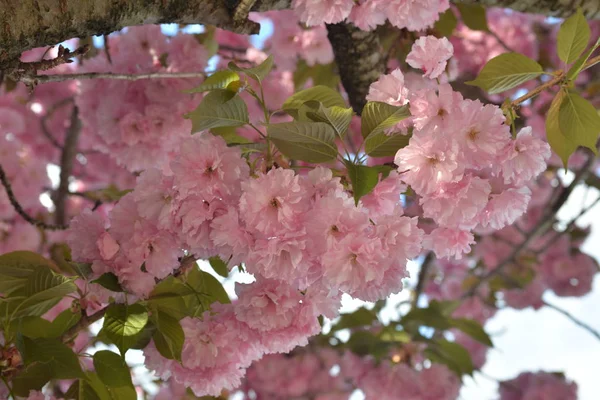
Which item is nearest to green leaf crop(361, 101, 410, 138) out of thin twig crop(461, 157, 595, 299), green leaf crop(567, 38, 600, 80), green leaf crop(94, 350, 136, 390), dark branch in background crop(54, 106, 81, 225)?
green leaf crop(567, 38, 600, 80)

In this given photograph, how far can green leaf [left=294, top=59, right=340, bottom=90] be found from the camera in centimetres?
191

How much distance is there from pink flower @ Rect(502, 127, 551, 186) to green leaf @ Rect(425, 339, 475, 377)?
117 centimetres

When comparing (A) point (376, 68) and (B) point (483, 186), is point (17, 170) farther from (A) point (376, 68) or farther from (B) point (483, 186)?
(B) point (483, 186)

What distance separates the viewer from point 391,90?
2.75 feet

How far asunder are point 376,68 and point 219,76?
0.54 metres

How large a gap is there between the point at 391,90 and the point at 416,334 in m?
1.26

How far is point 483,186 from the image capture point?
0.80m

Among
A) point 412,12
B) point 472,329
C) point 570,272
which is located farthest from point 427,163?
point 570,272

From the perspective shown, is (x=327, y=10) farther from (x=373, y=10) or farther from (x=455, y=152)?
(x=455, y=152)

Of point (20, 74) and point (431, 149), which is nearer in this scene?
point (431, 149)

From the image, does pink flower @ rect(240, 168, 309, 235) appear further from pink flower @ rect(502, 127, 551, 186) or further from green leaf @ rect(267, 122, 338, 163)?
pink flower @ rect(502, 127, 551, 186)

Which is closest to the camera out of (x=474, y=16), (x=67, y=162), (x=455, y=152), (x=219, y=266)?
(x=455, y=152)

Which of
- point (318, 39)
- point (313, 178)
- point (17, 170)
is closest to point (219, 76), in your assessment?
point (313, 178)

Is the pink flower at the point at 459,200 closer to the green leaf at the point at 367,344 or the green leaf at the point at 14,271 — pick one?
the green leaf at the point at 14,271
